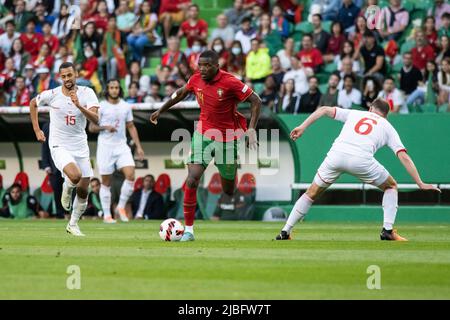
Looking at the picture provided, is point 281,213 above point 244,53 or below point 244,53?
below

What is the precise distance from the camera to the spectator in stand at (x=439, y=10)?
24.6m

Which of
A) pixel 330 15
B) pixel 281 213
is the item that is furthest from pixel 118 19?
pixel 281 213

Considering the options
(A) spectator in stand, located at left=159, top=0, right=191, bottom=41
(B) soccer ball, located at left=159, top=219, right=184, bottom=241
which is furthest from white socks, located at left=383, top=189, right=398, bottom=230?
(A) spectator in stand, located at left=159, top=0, right=191, bottom=41

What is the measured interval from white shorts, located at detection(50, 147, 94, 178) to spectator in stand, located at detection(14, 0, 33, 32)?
44.5ft

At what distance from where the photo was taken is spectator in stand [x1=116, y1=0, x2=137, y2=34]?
27859mm

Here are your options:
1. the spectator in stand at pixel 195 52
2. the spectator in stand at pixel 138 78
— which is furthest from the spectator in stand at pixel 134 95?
the spectator in stand at pixel 195 52

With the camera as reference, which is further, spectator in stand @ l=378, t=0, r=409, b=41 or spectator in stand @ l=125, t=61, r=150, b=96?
spectator in stand @ l=125, t=61, r=150, b=96

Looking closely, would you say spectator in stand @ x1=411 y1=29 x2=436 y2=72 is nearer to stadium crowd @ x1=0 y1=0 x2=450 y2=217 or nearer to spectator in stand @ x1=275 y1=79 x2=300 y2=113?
stadium crowd @ x1=0 y1=0 x2=450 y2=217

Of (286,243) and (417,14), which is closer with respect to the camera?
(286,243)

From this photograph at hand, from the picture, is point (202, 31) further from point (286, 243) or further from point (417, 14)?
point (286, 243)

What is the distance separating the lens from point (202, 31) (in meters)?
26.9

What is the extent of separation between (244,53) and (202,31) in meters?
1.73
